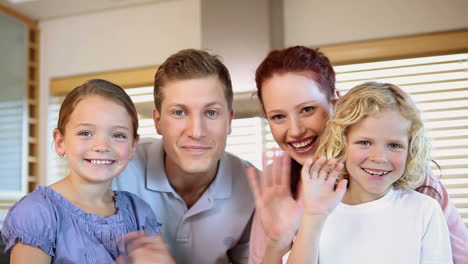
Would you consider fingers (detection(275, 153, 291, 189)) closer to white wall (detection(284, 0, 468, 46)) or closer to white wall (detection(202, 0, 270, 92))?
white wall (detection(202, 0, 270, 92))

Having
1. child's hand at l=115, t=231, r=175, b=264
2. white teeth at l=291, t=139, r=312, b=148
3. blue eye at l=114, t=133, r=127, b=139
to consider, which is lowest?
child's hand at l=115, t=231, r=175, b=264

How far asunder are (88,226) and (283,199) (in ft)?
1.68

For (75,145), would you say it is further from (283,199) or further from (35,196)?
(283,199)

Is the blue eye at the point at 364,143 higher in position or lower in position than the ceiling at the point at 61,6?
lower

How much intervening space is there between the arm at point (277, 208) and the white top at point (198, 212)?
274 millimetres

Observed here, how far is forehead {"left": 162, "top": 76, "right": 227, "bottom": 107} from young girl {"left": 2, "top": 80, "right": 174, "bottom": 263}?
0.14m

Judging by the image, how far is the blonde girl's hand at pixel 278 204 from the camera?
1.19 meters

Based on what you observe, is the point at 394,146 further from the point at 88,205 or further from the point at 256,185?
the point at 88,205

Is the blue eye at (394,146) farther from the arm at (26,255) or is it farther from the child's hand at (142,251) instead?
the arm at (26,255)

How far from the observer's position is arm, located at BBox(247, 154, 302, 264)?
3.92 ft

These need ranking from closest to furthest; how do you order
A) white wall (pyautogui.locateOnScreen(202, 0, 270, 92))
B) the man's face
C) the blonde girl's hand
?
the blonde girl's hand
the man's face
white wall (pyautogui.locateOnScreen(202, 0, 270, 92))

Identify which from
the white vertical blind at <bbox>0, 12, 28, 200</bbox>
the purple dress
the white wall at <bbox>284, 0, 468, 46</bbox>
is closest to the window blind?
the white wall at <bbox>284, 0, 468, 46</bbox>

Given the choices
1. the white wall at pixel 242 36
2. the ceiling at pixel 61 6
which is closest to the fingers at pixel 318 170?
the white wall at pixel 242 36

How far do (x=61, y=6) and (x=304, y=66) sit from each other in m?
2.90
